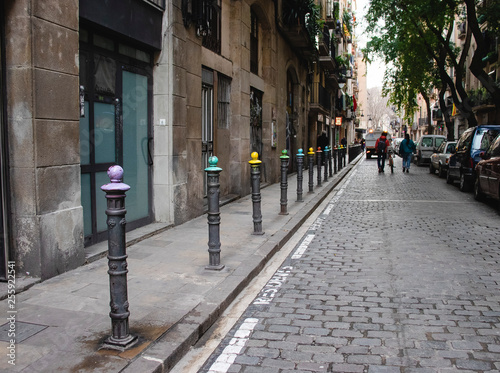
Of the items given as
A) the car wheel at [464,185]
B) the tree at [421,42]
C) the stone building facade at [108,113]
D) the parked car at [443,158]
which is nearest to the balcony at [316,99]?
the tree at [421,42]

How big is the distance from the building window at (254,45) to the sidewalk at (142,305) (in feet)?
27.5

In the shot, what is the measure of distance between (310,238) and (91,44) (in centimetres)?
433

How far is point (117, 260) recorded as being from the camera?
340 cm

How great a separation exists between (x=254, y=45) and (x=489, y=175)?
750 centimetres

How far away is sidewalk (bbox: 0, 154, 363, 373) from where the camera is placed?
329 centimetres

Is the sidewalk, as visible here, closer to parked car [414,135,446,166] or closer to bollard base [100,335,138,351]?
bollard base [100,335,138,351]

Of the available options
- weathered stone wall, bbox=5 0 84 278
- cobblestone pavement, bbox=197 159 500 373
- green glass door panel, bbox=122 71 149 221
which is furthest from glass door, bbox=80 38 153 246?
cobblestone pavement, bbox=197 159 500 373

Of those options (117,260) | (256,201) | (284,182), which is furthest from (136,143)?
(117,260)

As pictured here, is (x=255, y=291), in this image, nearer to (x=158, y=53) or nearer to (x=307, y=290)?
(x=307, y=290)

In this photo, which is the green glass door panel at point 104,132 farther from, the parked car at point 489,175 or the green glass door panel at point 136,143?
the parked car at point 489,175

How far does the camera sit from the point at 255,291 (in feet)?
16.9

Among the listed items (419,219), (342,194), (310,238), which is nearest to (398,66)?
(342,194)

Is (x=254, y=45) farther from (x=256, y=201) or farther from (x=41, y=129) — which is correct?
(x=41, y=129)

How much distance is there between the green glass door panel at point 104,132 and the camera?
6.41 meters
